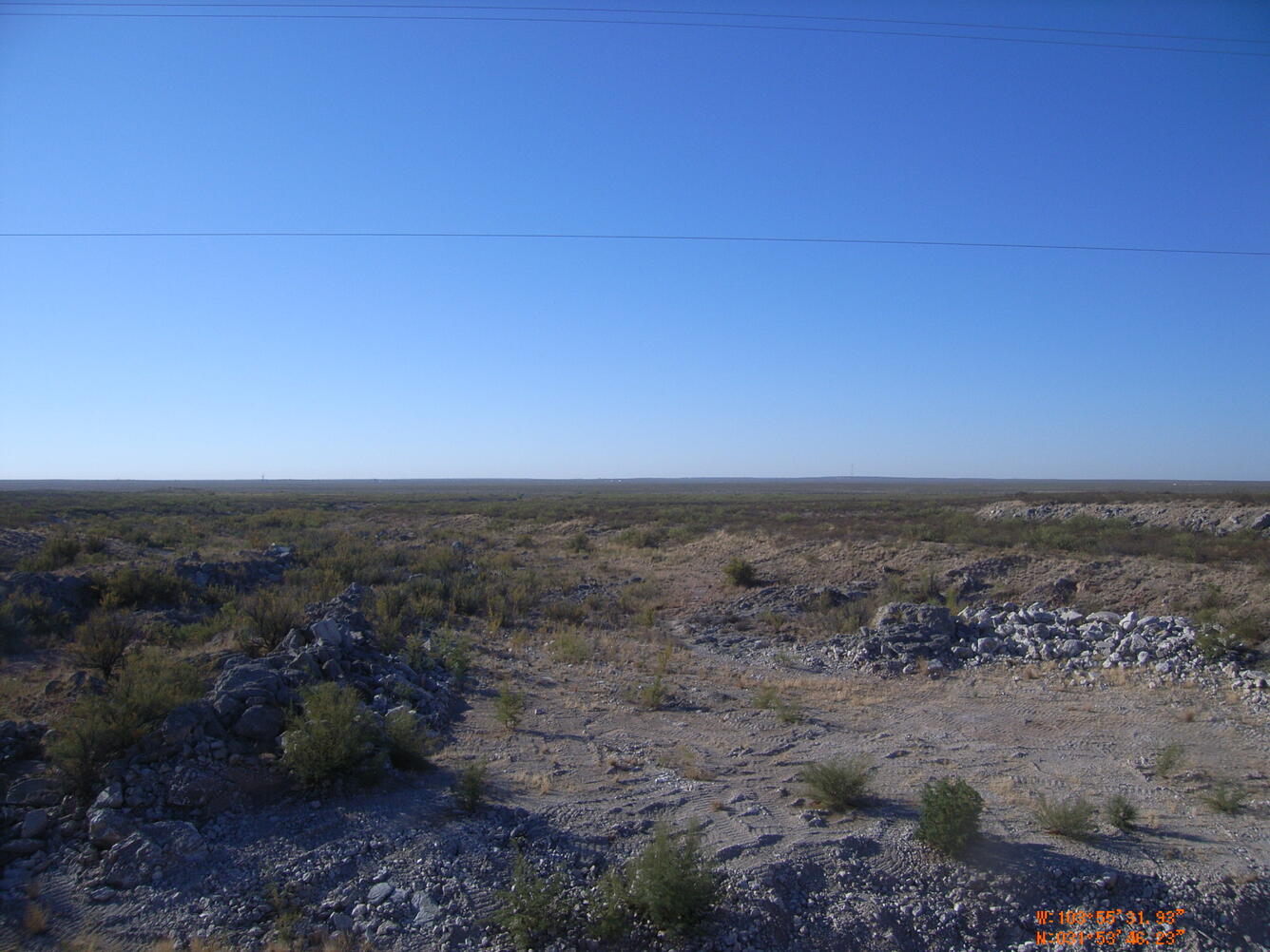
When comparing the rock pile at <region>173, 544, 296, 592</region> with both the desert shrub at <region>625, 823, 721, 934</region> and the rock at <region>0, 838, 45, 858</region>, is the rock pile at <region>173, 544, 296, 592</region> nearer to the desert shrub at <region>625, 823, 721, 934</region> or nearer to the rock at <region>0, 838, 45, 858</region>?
the rock at <region>0, 838, 45, 858</region>

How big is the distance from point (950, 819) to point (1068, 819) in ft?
3.68

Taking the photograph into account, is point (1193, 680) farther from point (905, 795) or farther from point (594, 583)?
point (594, 583)

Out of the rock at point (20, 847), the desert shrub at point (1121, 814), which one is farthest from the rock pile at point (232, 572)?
the desert shrub at point (1121, 814)

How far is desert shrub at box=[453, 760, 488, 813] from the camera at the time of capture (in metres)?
6.77

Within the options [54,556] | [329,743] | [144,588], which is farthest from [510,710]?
[54,556]

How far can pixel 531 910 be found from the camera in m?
5.07

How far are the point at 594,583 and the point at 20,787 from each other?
695 inches

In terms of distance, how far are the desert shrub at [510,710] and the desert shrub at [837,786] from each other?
4.08m

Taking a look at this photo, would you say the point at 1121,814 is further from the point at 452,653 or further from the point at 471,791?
the point at 452,653

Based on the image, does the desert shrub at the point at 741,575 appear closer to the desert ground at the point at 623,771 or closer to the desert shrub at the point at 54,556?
the desert ground at the point at 623,771

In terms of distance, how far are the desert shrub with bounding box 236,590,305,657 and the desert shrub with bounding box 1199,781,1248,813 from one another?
463 inches

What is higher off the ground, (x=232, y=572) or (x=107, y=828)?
(x=232, y=572)

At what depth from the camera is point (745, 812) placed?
22.4 feet

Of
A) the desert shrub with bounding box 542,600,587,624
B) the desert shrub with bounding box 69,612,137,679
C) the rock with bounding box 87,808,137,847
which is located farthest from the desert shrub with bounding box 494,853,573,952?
the desert shrub with bounding box 542,600,587,624
